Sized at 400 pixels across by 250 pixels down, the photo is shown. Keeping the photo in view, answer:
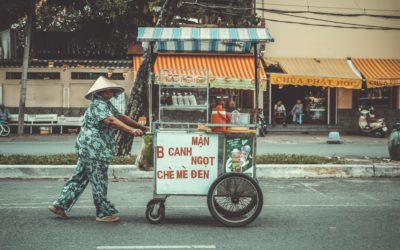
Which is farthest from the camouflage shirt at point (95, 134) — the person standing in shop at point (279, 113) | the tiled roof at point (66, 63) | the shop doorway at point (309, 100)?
the shop doorway at point (309, 100)

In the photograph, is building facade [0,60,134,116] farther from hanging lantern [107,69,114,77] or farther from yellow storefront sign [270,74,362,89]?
yellow storefront sign [270,74,362,89]

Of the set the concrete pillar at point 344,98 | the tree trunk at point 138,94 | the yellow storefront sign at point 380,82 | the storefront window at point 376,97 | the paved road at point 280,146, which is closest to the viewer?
the tree trunk at point 138,94

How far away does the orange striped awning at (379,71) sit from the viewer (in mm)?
21766

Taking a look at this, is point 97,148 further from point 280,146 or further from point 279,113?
point 279,113

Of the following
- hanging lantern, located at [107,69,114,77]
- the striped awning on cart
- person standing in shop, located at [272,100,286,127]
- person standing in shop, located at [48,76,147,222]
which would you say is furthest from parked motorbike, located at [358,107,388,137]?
person standing in shop, located at [48,76,147,222]

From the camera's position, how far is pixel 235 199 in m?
6.14

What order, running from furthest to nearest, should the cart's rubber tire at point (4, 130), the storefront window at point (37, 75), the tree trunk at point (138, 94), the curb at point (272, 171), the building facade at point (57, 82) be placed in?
the storefront window at point (37, 75) < the building facade at point (57, 82) < the cart's rubber tire at point (4, 130) < the tree trunk at point (138, 94) < the curb at point (272, 171)

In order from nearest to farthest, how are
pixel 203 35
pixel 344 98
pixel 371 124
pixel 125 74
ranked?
pixel 203 35
pixel 371 124
pixel 125 74
pixel 344 98

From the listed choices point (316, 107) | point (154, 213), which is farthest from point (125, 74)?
point (154, 213)

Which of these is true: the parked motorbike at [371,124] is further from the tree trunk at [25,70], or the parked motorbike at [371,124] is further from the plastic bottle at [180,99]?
the plastic bottle at [180,99]

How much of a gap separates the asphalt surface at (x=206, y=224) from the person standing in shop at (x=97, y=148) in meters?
0.23

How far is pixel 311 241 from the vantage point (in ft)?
17.9

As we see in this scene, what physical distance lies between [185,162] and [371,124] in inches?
691

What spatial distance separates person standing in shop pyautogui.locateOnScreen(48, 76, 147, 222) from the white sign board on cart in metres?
0.41
